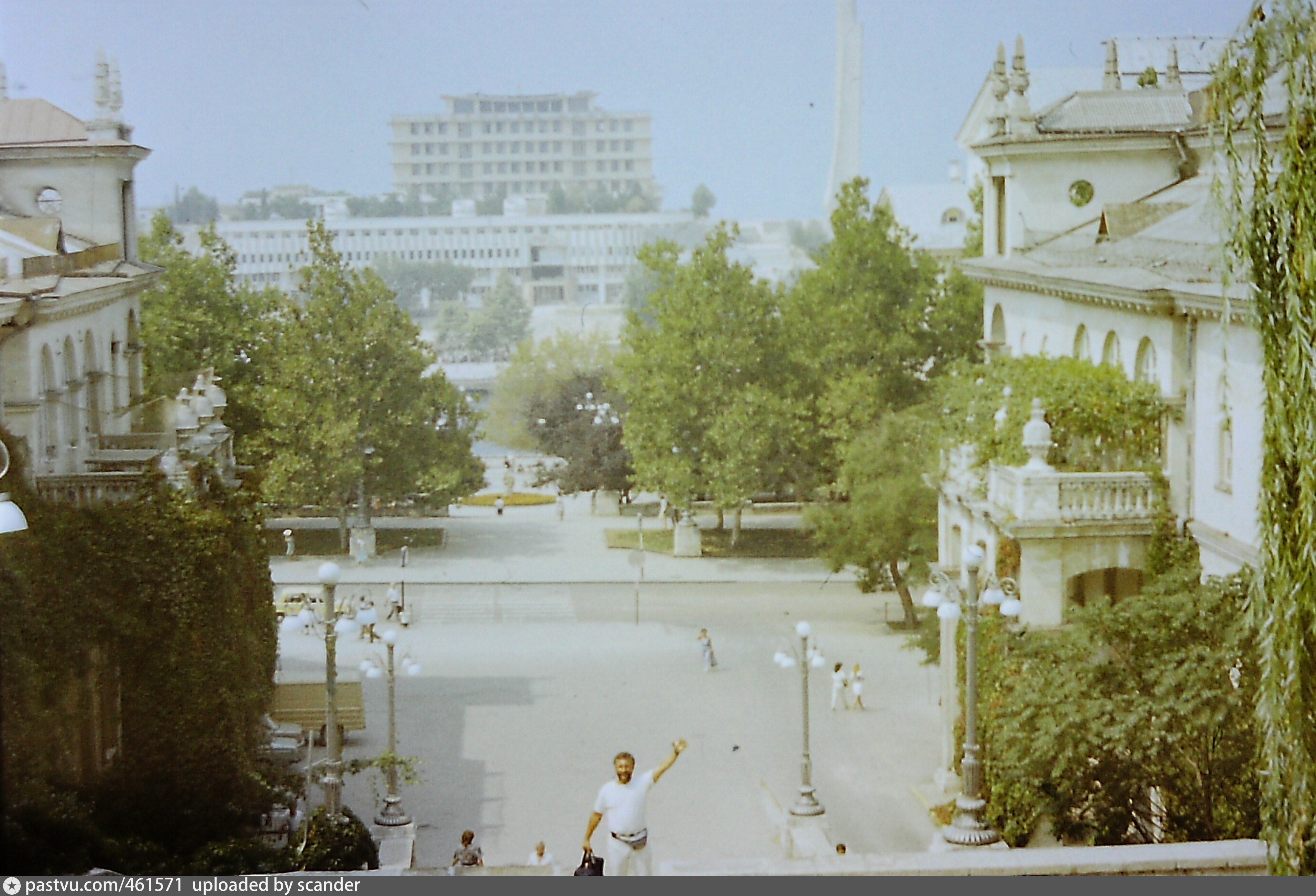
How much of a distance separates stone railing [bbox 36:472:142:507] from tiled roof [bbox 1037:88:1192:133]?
733 cm

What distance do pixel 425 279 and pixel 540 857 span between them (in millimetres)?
5066

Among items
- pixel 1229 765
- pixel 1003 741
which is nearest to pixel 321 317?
pixel 1003 741

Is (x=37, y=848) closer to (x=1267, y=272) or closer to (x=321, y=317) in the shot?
(x=321, y=317)

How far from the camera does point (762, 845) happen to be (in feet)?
36.8

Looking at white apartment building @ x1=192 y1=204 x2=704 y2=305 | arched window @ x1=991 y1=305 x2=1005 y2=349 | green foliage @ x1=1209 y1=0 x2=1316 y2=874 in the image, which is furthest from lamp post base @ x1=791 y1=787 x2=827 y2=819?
arched window @ x1=991 y1=305 x2=1005 y2=349

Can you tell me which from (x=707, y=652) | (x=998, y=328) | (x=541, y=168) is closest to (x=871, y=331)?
(x=998, y=328)

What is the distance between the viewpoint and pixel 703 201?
518 inches

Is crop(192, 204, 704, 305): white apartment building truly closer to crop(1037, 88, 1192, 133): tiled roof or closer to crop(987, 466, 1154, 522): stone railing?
crop(1037, 88, 1192, 133): tiled roof

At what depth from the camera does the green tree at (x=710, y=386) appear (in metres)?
16.7

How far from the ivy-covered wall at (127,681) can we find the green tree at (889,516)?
5644 mm

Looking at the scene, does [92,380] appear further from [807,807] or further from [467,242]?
[807,807]

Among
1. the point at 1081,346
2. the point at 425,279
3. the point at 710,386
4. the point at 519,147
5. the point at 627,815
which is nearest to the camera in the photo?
the point at 627,815

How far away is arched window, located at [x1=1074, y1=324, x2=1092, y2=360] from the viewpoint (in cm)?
1306

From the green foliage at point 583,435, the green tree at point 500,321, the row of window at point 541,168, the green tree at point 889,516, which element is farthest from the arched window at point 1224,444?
the green foliage at point 583,435
